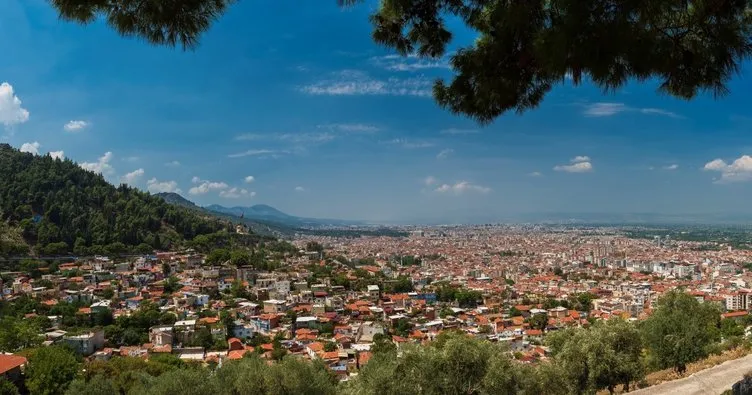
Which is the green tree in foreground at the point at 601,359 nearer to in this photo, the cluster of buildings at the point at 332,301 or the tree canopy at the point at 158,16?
the cluster of buildings at the point at 332,301

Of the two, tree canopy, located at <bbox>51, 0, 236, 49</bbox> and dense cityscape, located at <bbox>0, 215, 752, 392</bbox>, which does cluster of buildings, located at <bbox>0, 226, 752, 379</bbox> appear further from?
tree canopy, located at <bbox>51, 0, 236, 49</bbox>

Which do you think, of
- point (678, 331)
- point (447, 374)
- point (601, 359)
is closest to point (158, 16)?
point (447, 374)

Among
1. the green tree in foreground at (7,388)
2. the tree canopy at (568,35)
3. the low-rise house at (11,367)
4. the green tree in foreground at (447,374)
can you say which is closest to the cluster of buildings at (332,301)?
the green tree in foreground at (447,374)

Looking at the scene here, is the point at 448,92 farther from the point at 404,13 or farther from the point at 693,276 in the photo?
the point at 693,276

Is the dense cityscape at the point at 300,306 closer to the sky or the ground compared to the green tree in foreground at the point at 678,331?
closer to the ground

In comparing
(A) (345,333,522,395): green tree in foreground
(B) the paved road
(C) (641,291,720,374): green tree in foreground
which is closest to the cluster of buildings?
(C) (641,291,720,374): green tree in foreground
